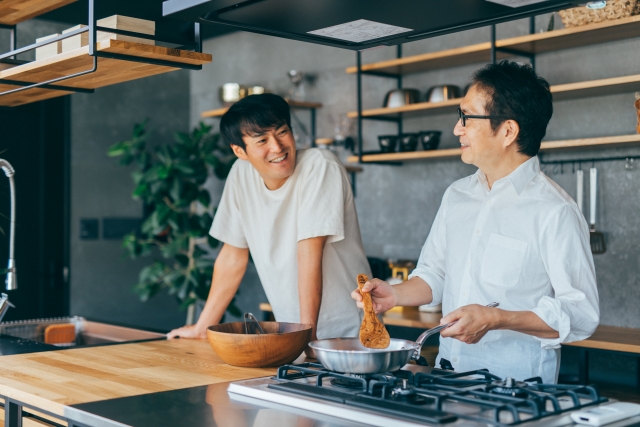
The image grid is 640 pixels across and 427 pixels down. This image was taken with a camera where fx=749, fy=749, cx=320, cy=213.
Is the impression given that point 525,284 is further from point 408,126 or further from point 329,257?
point 408,126

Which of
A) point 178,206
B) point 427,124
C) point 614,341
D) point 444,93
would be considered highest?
point 444,93

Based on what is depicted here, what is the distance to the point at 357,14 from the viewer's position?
5.50 ft

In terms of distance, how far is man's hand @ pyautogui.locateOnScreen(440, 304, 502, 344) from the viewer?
1.61 metres

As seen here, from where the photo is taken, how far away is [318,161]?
2463 mm

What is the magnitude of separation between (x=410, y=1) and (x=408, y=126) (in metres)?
3.19

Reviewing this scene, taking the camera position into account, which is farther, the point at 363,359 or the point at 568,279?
the point at 568,279

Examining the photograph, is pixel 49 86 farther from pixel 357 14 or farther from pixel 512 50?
pixel 512 50

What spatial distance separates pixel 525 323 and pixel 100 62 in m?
1.41

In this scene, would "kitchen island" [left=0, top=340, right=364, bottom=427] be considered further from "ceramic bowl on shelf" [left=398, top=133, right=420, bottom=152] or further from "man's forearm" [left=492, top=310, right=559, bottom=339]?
"ceramic bowl on shelf" [left=398, top=133, right=420, bottom=152]

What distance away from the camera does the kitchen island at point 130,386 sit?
1398 millimetres

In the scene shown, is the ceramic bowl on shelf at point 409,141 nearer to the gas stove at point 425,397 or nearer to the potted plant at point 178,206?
the potted plant at point 178,206

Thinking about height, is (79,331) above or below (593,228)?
below

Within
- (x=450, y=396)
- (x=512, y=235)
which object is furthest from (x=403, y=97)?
(x=450, y=396)

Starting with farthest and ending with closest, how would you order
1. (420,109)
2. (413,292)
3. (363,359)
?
(420,109) < (413,292) < (363,359)
